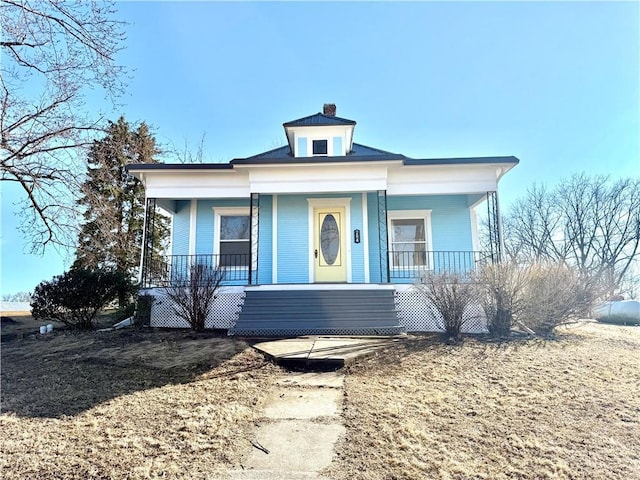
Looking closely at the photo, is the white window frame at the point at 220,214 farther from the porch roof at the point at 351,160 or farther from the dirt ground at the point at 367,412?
the dirt ground at the point at 367,412

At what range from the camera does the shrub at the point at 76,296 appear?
8.41 meters

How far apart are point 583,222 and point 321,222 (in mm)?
28555

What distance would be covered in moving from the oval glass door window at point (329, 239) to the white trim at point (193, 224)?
3818mm

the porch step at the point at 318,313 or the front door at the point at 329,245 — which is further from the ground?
the front door at the point at 329,245

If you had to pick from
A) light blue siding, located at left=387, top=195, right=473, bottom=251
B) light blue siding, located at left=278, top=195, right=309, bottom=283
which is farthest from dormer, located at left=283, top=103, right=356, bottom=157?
light blue siding, located at left=387, top=195, right=473, bottom=251

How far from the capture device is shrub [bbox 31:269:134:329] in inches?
331

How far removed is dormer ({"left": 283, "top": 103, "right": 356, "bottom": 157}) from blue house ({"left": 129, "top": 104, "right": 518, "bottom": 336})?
32 mm

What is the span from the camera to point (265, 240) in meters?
10.8

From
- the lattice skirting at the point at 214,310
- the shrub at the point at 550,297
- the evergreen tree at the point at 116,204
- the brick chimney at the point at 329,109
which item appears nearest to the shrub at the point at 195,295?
the lattice skirting at the point at 214,310

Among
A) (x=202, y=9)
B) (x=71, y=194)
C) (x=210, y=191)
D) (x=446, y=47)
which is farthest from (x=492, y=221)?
(x=71, y=194)

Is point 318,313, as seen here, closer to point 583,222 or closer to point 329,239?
point 329,239

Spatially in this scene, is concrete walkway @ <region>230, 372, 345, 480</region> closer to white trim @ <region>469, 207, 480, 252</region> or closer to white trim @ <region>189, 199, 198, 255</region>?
white trim @ <region>189, 199, 198, 255</region>

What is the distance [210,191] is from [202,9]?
4431mm

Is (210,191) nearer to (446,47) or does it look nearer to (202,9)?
(202,9)
